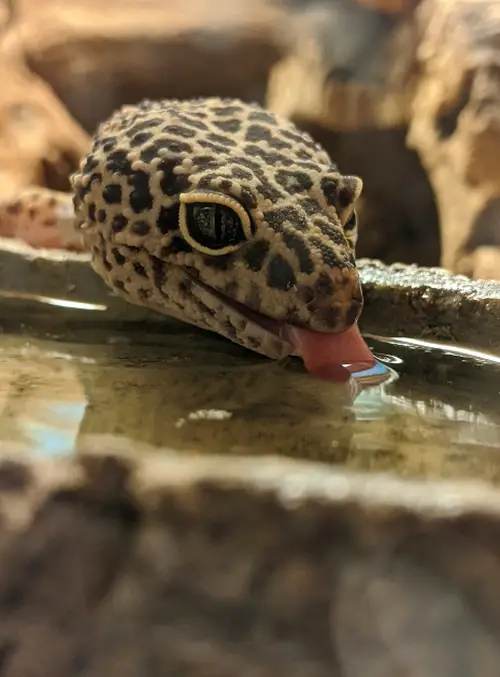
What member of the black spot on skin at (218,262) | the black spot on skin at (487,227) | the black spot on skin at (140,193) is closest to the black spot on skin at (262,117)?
the black spot on skin at (140,193)

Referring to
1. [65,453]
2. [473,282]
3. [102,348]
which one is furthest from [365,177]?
[65,453]

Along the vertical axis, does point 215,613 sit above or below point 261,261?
below

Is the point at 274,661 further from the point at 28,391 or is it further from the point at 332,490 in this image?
the point at 28,391

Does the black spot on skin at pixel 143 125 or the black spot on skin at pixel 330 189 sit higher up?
the black spot on skin at pixel 143 125

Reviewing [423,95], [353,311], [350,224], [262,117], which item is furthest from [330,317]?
[423,95]

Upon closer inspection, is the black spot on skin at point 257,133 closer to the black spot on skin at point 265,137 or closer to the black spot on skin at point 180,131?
the black spot on skin at point 265,137

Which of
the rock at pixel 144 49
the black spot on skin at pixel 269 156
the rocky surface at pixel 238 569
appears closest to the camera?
the rocky surface at pixel 238 569

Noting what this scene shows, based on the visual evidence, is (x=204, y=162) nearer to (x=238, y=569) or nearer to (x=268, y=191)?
(x=268, y=191)

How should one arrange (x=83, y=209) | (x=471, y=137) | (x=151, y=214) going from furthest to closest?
(x=471, y=137), (x=83, y=209), (x=151, y=214)

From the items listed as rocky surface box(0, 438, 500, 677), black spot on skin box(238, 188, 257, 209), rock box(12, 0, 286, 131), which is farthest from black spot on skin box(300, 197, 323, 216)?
rock box(12, 0, 286, 131)
